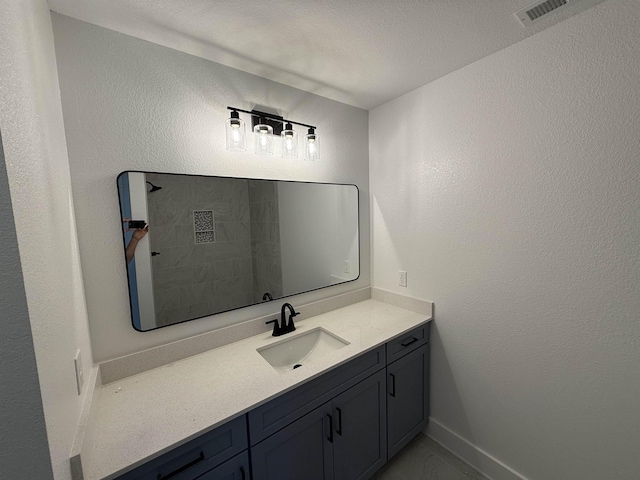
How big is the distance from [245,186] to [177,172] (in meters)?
0.35

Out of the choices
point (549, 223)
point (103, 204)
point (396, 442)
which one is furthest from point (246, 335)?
point (549, 223)

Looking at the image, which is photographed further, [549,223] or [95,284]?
[549,223]

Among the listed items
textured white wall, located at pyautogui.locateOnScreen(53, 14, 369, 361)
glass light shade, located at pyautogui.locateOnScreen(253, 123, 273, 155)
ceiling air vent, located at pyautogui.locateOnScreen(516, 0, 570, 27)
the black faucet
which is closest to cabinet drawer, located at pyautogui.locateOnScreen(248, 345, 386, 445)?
the black faucet

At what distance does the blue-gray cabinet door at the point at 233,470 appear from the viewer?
3.21 ft

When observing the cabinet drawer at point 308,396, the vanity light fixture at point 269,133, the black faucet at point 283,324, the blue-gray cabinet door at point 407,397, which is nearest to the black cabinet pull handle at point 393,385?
the blue-gray cabinet door at point 407,397

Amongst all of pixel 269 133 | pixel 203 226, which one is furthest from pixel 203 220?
pixel 269 133

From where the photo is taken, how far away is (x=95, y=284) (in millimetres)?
1188

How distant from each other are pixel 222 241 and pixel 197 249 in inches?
5.5

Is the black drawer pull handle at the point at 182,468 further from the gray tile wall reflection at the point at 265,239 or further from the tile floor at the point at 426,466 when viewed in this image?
the tile floor at the point at 426,466

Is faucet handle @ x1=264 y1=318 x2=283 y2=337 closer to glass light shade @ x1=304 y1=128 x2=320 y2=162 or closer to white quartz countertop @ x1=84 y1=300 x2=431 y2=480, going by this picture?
white quartz countertop @ x1=84 y1=300 x2=431 y2=480

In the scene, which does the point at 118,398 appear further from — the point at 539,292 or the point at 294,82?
the point at 539,292

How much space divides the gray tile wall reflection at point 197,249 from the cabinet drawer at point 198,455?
603 mm

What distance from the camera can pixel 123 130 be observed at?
1.22 meters

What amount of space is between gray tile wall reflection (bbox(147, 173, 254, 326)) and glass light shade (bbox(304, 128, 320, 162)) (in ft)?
1.67
